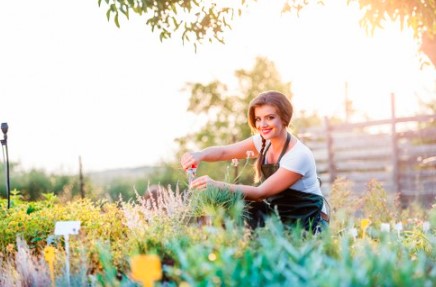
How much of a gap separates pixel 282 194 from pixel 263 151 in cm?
43

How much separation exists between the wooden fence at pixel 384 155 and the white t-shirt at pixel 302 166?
6.93 meters

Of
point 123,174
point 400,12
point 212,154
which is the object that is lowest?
point 123,174

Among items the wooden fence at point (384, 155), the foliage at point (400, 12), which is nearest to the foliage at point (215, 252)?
the foliage at point (400, 12)

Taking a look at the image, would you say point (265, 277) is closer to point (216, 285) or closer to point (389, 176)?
point (216, 285)

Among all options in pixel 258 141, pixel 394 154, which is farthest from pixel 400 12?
pixel 394 154

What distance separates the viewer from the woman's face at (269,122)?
4.98m

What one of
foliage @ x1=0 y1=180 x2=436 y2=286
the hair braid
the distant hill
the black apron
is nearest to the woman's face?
the black apron

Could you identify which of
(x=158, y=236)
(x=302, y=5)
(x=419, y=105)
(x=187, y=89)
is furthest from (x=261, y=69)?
(x=158, y=236)

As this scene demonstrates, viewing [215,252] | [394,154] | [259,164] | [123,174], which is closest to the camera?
[215,252]

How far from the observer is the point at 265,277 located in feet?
9.82

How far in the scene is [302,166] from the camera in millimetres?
4887

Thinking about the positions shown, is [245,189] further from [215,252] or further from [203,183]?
[215,252]

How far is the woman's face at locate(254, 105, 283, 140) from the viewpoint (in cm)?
498

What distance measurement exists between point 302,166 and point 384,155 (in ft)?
28.9
